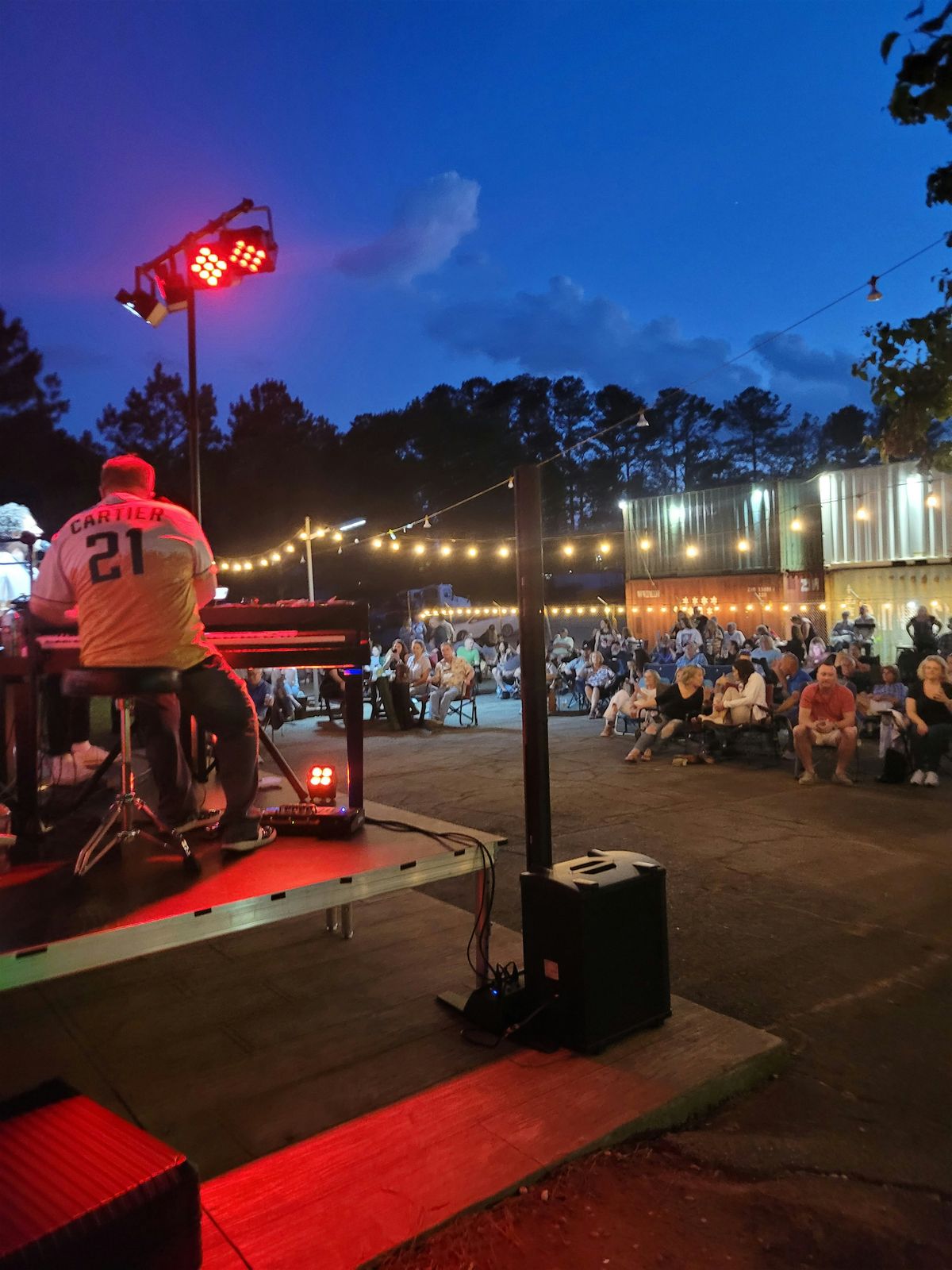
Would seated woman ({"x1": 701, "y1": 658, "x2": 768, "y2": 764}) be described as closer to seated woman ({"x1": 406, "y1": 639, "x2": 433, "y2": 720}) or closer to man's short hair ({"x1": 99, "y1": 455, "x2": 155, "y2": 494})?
seated woman ({"x1": 406, "y1": 639, "x2": 433, "y2": 720})

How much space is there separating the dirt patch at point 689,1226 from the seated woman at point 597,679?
11.0 m

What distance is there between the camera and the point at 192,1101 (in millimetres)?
2758

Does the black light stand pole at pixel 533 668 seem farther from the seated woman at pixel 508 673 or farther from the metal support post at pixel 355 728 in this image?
the seated woman at pixel 508 673

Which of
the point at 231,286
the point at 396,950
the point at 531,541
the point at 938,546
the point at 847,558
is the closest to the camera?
the point at 531,541

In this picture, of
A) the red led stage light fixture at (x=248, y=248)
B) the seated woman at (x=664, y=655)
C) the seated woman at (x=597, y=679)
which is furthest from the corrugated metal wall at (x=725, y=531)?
the red led stage light fixture at (x=248, y=248)

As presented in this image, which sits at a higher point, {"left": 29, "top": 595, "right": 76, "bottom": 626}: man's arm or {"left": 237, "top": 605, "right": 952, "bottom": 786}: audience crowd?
{"left": 29, "top": 595, "right": 76, "bottom": 626}: man's arm

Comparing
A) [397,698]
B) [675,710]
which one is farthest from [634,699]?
[397,698]

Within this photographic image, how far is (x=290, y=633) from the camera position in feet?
11.5

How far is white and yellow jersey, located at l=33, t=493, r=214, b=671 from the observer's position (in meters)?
2.80

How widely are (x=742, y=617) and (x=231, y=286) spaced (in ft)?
54.4

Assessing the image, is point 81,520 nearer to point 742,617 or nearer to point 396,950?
point 396,950

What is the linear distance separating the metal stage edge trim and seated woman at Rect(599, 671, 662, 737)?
670cm

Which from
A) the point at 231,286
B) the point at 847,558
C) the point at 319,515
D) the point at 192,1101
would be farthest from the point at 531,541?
the point at 319,515

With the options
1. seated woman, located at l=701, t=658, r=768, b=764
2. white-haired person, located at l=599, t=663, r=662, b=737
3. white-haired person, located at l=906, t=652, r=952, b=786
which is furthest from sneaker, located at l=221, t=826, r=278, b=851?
white-haired person, located at l=599, t=663, r=662, b=737
